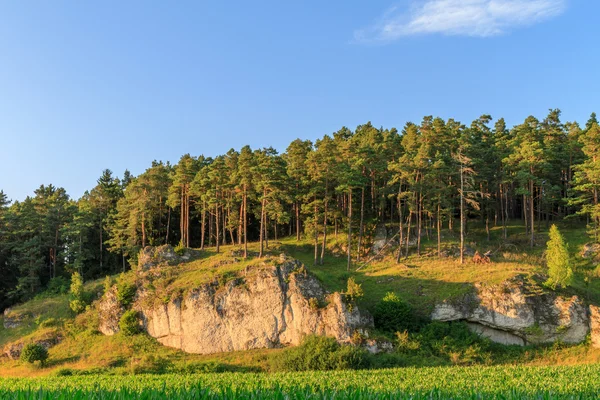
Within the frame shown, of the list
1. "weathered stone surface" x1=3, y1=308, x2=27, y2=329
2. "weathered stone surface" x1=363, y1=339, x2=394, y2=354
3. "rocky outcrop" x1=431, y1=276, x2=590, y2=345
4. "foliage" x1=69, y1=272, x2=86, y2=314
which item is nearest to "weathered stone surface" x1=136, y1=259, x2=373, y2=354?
"weathered stone surface" x1=363, y1=339, x2=394, y2=354

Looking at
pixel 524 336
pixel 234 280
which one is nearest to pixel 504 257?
pixel 524 336

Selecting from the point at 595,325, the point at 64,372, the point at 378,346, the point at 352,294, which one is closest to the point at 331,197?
the point at 352,294

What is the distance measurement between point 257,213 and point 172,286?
643 inches

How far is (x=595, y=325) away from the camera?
3338cm

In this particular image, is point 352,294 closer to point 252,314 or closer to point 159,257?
point 252,314

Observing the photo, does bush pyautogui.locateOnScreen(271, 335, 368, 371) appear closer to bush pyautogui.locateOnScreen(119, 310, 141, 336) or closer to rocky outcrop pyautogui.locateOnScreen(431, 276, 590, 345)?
rocky outcrop pyautogui.locateOnScreen(431, 276, 590, 345)

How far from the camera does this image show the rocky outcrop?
3388 cm

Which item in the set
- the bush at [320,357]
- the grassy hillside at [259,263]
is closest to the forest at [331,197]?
the grassy hillside at [259,263]

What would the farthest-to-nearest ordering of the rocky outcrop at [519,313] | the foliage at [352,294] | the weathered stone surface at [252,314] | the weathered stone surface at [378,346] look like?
the weathered stone surface at [252,314]
the foliage at [352,294]
the rocky outcrop at [519,313]
the weathered stone surface at [378,346]

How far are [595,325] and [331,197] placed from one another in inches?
1173

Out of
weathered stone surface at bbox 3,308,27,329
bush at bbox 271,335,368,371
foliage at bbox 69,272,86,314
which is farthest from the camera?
weathered stone surface at bbox 3,308,27,329

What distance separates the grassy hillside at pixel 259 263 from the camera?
110 ft

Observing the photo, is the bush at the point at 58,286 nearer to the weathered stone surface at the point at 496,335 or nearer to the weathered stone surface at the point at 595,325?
the weathered stone surface at the point at 496,335

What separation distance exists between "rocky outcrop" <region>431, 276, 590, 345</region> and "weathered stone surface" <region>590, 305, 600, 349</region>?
34 cm
